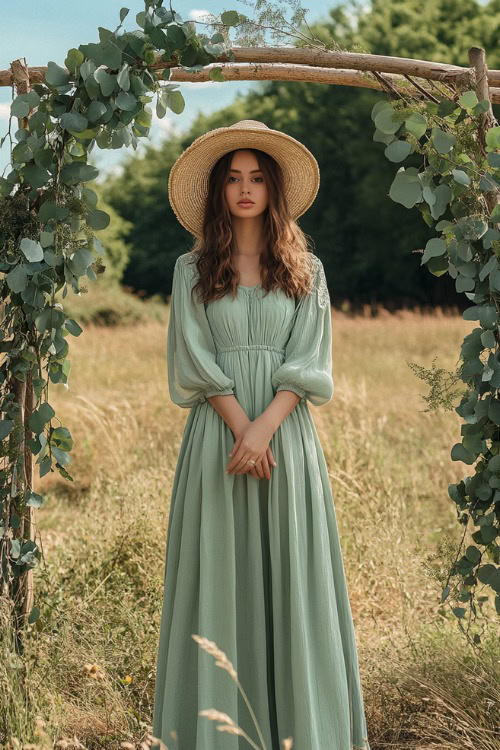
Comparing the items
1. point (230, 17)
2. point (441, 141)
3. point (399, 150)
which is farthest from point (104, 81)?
point (441, 141)

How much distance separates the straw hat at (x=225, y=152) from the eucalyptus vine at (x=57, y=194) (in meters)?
0.16

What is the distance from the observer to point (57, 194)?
2781 mm

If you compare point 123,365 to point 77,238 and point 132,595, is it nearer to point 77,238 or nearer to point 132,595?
point 132,595

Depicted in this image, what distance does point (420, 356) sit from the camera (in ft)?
36.2

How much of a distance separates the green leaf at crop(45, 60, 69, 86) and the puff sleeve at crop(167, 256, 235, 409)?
642 millimetres

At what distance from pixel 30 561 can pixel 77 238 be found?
1090 millimetres

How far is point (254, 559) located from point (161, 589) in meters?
1.27

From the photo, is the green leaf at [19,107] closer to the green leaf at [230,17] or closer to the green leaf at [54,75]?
the green leaf at [54,75]

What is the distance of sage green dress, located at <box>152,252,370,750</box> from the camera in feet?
8.70

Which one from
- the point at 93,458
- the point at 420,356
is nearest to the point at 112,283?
the point at 420,356

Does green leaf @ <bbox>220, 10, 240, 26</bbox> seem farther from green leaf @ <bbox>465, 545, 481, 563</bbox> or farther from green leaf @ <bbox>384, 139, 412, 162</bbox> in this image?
green leaf @ <bbox>465, 545, 481, 563</bbox>

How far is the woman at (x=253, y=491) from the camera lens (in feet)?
8.71

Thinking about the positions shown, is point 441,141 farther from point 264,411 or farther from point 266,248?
point 264,411

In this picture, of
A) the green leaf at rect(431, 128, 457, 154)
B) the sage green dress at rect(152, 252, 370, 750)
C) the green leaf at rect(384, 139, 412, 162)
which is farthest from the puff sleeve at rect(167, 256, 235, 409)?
the green leaf at rect(431, 128, 457, 154)
